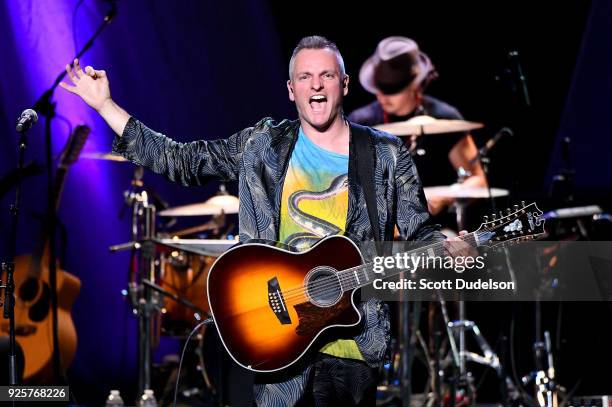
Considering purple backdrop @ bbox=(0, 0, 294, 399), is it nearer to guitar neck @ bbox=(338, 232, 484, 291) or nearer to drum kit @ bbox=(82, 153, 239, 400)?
drum kit @ bbox=(82, 153, 239, 400)

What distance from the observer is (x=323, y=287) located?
3.20 metres

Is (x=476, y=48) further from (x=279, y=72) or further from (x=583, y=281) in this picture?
(x=583, y=281)

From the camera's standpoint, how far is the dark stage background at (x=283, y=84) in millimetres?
7891

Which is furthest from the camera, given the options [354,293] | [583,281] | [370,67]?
[370,67]

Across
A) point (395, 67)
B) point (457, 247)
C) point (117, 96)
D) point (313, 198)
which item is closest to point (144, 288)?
point (117, 96)

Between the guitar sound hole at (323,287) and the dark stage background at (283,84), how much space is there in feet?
15.7

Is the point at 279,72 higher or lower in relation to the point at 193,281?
higher

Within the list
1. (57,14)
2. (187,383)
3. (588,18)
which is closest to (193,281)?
(187,383)

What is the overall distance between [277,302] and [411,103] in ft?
16.5

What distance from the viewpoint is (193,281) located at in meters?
7.44

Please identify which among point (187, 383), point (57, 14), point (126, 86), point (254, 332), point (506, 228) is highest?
point (57, 14)

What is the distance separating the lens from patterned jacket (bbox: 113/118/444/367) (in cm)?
330

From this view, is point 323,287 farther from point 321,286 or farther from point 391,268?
point 391,268

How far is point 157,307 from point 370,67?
2827mm
